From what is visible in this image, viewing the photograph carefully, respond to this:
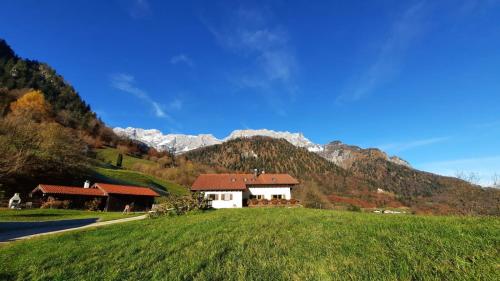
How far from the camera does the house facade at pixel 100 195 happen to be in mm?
42250

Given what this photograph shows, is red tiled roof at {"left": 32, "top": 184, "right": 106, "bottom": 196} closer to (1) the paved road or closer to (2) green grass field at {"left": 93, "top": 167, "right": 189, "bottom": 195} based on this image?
(1) the paved road

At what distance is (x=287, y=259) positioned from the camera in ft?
20.6

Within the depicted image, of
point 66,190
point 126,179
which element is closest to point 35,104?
point 126,179

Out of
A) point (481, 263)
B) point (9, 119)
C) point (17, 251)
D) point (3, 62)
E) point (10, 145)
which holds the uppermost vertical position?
point (3, 62)

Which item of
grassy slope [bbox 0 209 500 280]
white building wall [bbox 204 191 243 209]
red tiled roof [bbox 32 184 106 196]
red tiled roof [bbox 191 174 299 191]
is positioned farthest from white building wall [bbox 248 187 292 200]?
grassy slope [bbox 0 209 500 280]

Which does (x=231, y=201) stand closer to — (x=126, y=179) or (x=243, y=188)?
(x=243, y=188)

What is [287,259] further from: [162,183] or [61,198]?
[162,183]

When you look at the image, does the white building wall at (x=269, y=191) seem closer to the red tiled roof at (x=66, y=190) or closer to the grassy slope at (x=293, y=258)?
the red tiled roof at (x=66, y=190)

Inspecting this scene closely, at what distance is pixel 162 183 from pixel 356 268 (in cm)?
9478

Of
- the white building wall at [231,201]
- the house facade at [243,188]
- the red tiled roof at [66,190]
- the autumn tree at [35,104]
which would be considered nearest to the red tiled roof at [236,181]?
the house facade at [243,188]

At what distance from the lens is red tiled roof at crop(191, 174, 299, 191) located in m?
53.6

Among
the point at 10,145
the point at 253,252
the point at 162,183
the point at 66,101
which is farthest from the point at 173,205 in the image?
the point at 66,101

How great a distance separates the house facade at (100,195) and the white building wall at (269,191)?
19.2m

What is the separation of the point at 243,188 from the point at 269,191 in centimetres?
619
